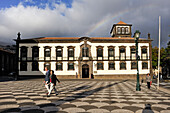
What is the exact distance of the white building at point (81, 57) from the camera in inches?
1364

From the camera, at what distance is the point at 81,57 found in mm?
34594

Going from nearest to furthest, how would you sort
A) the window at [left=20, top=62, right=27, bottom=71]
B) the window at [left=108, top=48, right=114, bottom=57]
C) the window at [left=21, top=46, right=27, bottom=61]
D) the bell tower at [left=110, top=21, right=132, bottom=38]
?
the window at [left=20, top=62, right=27, bottom=71]
the window at [left=21, top=46, right=27, bottom=61]
the window at [left=108, top=48, right=114, bottom=57]
the bell tower at [left=110, top=21, right=132, bottom=38]

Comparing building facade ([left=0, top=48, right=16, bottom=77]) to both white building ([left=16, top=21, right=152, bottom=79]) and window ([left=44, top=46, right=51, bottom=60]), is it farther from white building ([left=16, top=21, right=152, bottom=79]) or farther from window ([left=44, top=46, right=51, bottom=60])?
window ([left=44, top=46, right=51, bottom=60])

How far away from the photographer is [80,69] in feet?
114

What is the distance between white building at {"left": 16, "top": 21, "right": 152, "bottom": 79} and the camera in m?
34.7

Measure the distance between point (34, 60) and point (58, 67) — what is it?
6171mm

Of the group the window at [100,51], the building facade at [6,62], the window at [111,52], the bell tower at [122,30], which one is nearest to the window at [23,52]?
the window at [100,51]

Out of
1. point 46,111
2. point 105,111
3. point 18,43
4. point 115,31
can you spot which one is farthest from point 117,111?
point 115,31

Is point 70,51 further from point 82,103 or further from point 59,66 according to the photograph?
point 82,103

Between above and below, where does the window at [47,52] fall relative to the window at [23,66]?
above

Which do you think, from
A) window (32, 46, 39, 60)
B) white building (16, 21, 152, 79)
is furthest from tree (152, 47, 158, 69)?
window (32, 46, 39, 60)

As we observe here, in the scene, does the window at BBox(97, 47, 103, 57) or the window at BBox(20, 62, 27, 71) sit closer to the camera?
the window at BBox(20, 62, 27, 71)

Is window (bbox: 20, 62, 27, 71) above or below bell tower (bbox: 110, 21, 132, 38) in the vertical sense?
below

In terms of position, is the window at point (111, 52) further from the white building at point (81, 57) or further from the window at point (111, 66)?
the window at point (111, 66)
